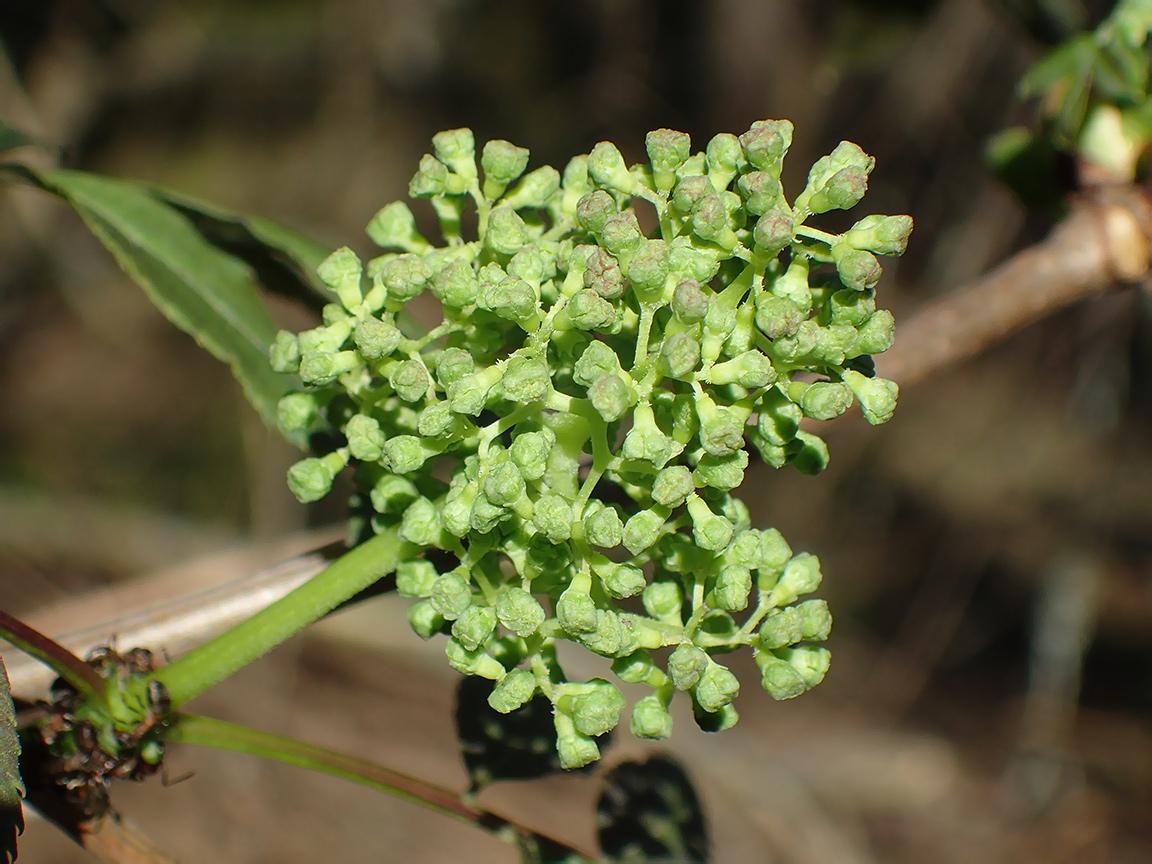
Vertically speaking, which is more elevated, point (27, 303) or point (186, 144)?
point (186, 144)

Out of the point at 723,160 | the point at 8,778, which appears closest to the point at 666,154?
the point at 723,160

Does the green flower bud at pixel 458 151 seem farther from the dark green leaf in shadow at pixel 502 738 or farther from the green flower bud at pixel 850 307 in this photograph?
the dark green leaf in shadow at pixel 502 738

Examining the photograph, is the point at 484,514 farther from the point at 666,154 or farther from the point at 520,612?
the point at 666,154

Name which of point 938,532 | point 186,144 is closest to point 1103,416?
point 938,532

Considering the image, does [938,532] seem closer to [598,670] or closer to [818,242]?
[598,670]

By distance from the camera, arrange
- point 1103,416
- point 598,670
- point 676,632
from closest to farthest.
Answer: point 676,632 → point 598,670 → point 1103,416

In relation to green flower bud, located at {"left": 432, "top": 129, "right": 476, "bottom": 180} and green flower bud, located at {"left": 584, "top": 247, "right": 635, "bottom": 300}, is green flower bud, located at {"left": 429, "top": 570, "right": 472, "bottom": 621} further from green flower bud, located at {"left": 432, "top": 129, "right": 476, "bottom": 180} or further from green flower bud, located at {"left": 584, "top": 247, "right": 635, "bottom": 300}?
green flower bud, located at {"left": 432, "top": 129, "right": 476, "bottom": 180}

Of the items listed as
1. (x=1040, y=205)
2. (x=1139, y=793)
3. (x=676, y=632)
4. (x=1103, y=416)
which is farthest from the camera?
(x=1139, y=793)
